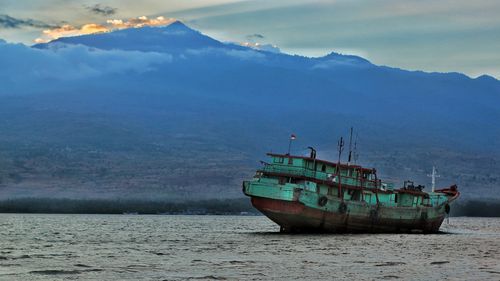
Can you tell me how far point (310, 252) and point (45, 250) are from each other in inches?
998

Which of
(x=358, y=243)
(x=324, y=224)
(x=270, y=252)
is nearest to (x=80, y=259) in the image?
(x=270, y=252)

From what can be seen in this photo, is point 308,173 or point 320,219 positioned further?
point 320,219

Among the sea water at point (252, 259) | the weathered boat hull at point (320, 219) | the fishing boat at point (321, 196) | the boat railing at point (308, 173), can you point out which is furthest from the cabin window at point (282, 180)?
the sea water at point (252, 259)

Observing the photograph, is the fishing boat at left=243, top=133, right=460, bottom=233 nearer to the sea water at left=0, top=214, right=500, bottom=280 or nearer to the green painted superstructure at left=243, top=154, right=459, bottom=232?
the green painted superstructure at left=243, top=154, right=459, bottom=232

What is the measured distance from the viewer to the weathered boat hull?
10319cm

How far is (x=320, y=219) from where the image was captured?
10481 cm

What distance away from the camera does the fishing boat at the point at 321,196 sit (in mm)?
103000

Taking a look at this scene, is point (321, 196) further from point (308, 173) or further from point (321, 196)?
point (308, 173)

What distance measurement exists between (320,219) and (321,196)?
3.23 metres

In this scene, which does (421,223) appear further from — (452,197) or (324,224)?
(324,224)

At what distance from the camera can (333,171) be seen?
106875mm

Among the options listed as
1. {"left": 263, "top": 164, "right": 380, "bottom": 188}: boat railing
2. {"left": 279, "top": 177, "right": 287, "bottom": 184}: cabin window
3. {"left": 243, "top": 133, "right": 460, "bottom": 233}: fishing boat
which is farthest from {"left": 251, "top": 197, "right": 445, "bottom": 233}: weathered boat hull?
{"left": 263, "top": 164, "right": 380, "bottom": 188}: boat railing

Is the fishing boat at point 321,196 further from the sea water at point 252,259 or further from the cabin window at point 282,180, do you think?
the sea water at point 252,259

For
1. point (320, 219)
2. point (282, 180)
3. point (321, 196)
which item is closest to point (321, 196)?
point (321, 196)
